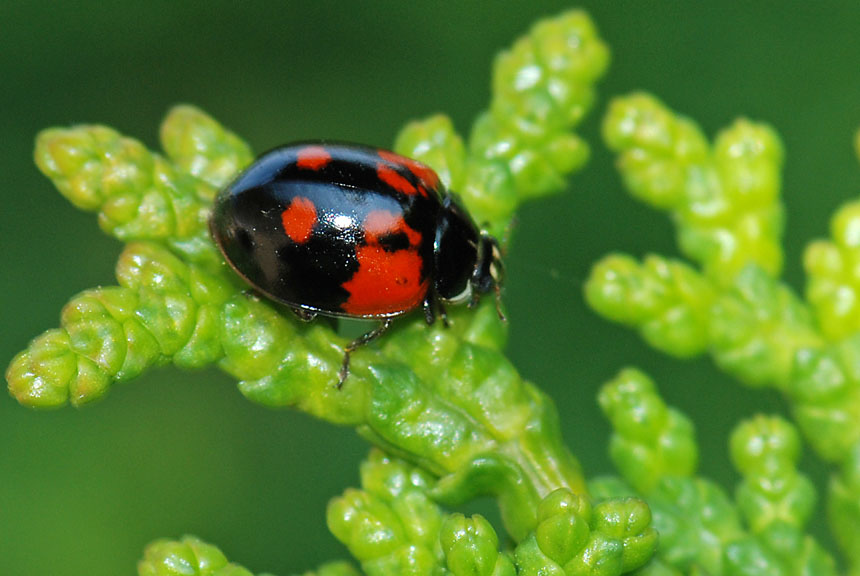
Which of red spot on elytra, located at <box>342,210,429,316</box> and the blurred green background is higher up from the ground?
red spot on elytra, located at <box>342,210,429,316</box>

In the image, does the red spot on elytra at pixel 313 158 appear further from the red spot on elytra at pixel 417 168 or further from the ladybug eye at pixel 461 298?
the ladybug eye at pixel 461 298

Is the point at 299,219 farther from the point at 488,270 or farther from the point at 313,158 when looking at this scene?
the point at 488,270

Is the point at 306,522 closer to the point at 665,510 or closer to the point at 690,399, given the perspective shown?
the point at 690,399

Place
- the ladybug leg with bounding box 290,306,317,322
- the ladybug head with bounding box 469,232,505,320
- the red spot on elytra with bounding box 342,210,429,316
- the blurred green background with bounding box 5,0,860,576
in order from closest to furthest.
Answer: the ladybug leg with bounding box 290,306,317,322 < the red spot on elytra with bounding box 342,210,429,316 < the ladybug head with bounding box 469,232,505,320 < the blurred green background with bounding box 5,0,860,576

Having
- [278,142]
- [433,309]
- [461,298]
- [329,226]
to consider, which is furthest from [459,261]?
[278,142]

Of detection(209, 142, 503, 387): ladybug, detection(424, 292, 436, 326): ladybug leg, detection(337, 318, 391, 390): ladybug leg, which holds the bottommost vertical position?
detection(424, 292, 436, 326): ladybug leg

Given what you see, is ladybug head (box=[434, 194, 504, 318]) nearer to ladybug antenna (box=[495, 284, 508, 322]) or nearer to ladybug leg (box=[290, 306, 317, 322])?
ladybug antenna (box=[495, 284, 508, 322])

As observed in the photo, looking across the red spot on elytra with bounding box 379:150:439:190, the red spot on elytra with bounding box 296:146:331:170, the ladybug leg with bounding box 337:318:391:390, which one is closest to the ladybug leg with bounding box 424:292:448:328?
the ladybug leg with bounding box 337:318:391:390

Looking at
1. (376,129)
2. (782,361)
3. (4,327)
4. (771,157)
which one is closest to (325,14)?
(376,129)
